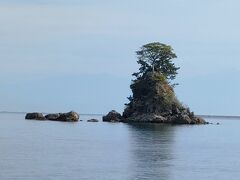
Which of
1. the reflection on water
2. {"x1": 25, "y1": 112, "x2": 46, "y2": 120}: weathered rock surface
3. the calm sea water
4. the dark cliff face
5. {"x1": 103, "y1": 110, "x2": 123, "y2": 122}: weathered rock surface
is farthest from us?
{"x1": 25, "y1": 112, "x2": 46, "y2": 120}: weathered rock surface

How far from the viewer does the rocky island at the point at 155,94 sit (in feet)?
436

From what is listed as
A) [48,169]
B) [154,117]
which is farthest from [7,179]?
[154,117]

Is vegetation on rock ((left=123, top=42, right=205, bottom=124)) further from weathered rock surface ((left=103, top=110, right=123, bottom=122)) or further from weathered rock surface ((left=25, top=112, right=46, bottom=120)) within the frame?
weathered rock surface ((left=25, top=112, right=46, bottom=120))

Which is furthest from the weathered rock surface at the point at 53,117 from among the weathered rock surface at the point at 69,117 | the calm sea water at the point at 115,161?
the calm sea water at the point at 115,161

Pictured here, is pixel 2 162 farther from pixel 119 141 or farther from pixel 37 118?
pixel 37 118

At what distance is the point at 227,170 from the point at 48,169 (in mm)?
14049

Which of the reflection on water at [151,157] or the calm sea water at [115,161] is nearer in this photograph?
the calm sea water at [115,161]

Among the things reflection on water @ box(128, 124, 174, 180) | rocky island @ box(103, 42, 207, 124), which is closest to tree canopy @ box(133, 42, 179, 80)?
rocky island @ box(103, 42, 207, 124)

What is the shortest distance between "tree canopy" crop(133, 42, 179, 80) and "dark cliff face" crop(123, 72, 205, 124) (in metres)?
3.10

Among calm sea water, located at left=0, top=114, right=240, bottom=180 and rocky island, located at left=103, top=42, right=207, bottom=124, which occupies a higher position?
rocky island, located at left=103, top=42, right=207, bottom=124

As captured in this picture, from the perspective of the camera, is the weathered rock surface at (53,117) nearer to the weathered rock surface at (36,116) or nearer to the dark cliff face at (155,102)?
the weathered rock surface at (36,116)

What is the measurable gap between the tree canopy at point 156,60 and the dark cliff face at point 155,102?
122 inches

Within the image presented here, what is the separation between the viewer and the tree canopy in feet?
455

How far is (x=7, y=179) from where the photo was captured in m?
39.3
